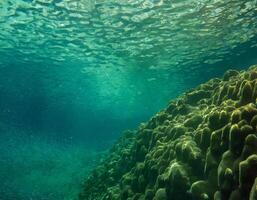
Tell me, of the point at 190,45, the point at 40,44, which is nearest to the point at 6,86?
the point at 40,44

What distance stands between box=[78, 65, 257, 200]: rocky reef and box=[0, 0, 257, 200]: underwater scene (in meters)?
0.03

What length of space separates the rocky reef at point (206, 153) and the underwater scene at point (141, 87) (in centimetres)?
3

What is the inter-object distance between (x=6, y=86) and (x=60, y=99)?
13.2 meters

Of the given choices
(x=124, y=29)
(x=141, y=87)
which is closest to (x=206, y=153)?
(x=124, y=29)

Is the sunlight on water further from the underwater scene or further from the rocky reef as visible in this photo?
the rocky reef

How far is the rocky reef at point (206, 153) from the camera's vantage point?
223 inches

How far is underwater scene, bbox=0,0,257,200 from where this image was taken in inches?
275

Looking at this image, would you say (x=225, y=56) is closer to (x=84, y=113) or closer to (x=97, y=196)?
(x=97, y=196)

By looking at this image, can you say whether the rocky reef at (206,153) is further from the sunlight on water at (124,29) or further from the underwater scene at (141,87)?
the sunlight on water at (124,29)

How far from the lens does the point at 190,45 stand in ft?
88.8

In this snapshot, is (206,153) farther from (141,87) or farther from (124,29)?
(141,87)

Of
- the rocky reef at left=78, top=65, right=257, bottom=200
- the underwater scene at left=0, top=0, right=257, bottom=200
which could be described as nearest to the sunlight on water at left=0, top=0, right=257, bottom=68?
the underwater scene at left=0, top=0, right=257, bottom=200

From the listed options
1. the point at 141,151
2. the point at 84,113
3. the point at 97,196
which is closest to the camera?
the point at 141,151

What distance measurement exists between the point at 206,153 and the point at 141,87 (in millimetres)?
42296
